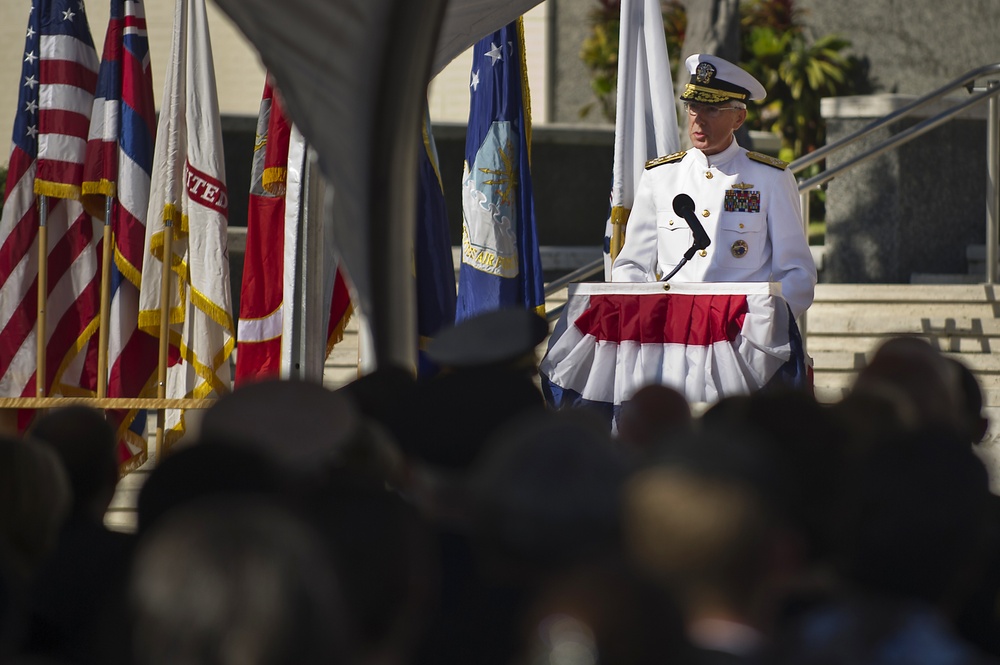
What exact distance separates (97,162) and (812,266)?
3.45 metres

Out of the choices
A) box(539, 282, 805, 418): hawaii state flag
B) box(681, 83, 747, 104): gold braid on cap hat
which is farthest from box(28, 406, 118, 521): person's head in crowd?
box(681, 83, 747, 104): gold braid on cap hat

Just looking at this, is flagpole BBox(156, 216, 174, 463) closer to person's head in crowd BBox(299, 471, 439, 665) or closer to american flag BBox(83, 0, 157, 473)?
american flag BBox(83, 0, 157, 473)

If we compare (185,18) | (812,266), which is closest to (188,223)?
(185,18)

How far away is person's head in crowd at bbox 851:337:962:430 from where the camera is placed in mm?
2301

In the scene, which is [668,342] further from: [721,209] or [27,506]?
[27,506]

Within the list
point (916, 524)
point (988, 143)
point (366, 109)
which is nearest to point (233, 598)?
point (916, 524)

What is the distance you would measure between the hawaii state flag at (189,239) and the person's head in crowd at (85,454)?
13.5 feet

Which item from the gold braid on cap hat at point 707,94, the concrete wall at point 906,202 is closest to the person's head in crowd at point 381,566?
the gold braid on cap hat at point 707,94

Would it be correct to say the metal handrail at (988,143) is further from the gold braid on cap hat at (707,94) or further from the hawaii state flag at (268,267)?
the hawaii state flag at (268,267)

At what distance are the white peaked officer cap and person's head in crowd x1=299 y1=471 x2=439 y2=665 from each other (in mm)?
3994

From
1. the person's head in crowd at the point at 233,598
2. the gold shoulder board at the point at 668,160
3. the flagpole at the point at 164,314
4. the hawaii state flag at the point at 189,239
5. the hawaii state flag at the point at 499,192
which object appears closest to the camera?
the person's head in crowd at the point at 233,598

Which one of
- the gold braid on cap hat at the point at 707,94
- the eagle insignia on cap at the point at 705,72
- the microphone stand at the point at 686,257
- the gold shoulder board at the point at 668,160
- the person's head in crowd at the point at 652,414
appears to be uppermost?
the eagle insignia on cap at the point at 705,72

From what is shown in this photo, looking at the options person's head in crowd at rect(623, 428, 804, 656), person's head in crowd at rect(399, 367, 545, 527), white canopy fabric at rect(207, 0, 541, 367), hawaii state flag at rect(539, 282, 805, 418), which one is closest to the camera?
person's head in crowd at rect(623, 428, 804, 656)

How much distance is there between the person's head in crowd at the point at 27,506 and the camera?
1928mm
